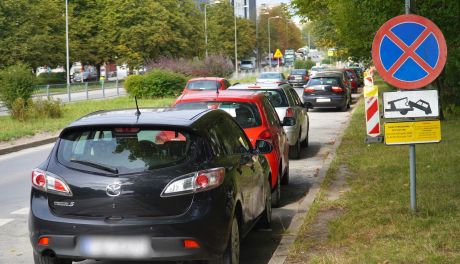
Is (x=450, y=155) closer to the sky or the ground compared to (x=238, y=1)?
closer to the ground

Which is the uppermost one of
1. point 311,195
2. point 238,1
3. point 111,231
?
point 238,1

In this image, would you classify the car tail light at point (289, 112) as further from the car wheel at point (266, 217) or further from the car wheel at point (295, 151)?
the car wheel at point (266, 217)

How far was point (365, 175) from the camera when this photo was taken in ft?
35.0

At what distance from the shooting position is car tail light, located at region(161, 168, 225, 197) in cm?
503

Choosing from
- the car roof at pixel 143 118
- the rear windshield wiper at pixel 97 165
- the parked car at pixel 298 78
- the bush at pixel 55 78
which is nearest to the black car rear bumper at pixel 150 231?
the rear windshield wiper at pixel 97 165

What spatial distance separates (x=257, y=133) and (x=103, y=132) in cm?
445

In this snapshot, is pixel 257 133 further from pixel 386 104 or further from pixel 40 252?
pixel 40 252

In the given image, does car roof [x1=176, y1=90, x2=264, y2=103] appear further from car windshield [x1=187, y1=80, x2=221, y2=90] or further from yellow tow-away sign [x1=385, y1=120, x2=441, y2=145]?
car windshield [x1=187, y1=80, x2=221, y2=90]

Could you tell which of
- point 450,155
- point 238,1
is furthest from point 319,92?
point 238,1

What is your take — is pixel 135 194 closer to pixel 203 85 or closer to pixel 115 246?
pixel 115 246

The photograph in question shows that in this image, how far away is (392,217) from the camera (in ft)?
23.7

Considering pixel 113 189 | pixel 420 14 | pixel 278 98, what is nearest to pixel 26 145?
pixel 278 98

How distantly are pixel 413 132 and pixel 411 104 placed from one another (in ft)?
0.95

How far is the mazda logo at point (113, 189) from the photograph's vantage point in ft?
16.4
